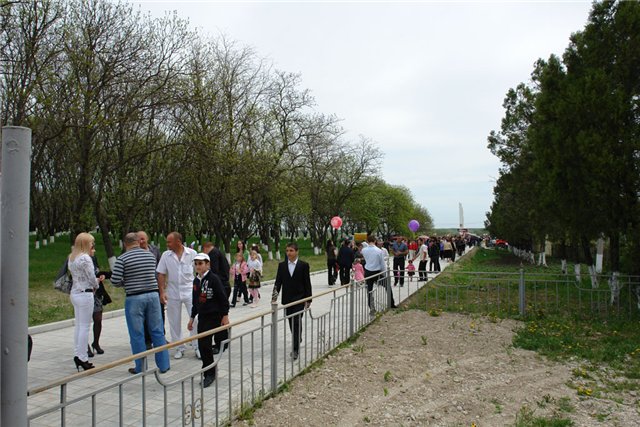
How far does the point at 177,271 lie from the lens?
7059 millimetres

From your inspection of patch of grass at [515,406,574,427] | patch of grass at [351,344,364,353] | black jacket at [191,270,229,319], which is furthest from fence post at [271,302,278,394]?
patch of grass at [515,406,574,427]

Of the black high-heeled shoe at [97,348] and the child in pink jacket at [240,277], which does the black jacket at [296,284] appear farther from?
the child in pink jacket at [240,277]

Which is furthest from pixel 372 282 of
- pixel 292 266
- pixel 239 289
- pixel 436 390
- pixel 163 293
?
pixel 163 293

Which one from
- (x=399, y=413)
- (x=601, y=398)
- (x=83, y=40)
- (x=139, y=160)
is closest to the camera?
(x=399, y=413)

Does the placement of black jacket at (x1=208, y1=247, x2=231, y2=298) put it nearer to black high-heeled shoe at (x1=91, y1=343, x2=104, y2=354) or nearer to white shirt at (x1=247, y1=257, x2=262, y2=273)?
black high-heeled shoe at (x1=91, y1=343, x2=104, y2=354)

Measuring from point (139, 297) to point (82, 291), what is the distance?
97 centimetres

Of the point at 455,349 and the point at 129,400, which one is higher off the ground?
the point at 129,400

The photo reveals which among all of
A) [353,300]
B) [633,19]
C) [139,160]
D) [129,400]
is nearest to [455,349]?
[353,300]

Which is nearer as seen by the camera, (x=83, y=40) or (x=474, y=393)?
(x=474, y=393)

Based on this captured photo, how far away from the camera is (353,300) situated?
8.80m

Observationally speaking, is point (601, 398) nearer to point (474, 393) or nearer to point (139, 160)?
point (474, 393)

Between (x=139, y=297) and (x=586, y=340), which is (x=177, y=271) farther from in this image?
(x=586, y=340)

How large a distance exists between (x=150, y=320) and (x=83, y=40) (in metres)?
13.8

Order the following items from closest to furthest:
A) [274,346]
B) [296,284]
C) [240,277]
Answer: [274,346] → [296,284] → [240,277]
